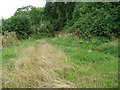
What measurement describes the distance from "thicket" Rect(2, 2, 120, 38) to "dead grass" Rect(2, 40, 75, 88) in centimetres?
381

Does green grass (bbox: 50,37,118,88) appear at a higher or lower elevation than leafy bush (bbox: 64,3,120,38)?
lower

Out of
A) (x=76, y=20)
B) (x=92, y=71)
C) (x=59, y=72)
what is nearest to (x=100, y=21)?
(x=76, y=20)

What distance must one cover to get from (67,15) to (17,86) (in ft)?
32.0

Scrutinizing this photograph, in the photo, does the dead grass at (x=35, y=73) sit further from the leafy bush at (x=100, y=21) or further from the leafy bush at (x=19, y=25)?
the leafy bush at (x=19, y=25)

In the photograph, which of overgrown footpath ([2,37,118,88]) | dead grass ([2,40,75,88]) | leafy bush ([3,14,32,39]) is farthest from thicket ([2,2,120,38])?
dead grass ([2,40,75,88])

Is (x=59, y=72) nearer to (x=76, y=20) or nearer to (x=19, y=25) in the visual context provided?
(x=76, y=20)

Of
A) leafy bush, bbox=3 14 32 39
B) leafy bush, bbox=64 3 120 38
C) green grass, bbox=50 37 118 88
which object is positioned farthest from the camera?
leafy bush, bbox=3 14 32 39

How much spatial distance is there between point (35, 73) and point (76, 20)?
679cm

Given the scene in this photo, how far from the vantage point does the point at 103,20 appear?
7.00 meters

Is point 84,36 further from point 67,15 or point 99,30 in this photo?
point 67,15

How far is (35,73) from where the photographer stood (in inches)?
128

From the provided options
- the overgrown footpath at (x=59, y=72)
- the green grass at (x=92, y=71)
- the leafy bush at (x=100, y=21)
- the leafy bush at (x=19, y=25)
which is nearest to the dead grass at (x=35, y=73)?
the overgrown footpath at (x=59, y=72)

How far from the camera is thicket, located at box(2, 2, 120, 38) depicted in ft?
22.6

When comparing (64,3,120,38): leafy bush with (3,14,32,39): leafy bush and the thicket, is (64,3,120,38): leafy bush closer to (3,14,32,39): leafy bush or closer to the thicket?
the thicket
